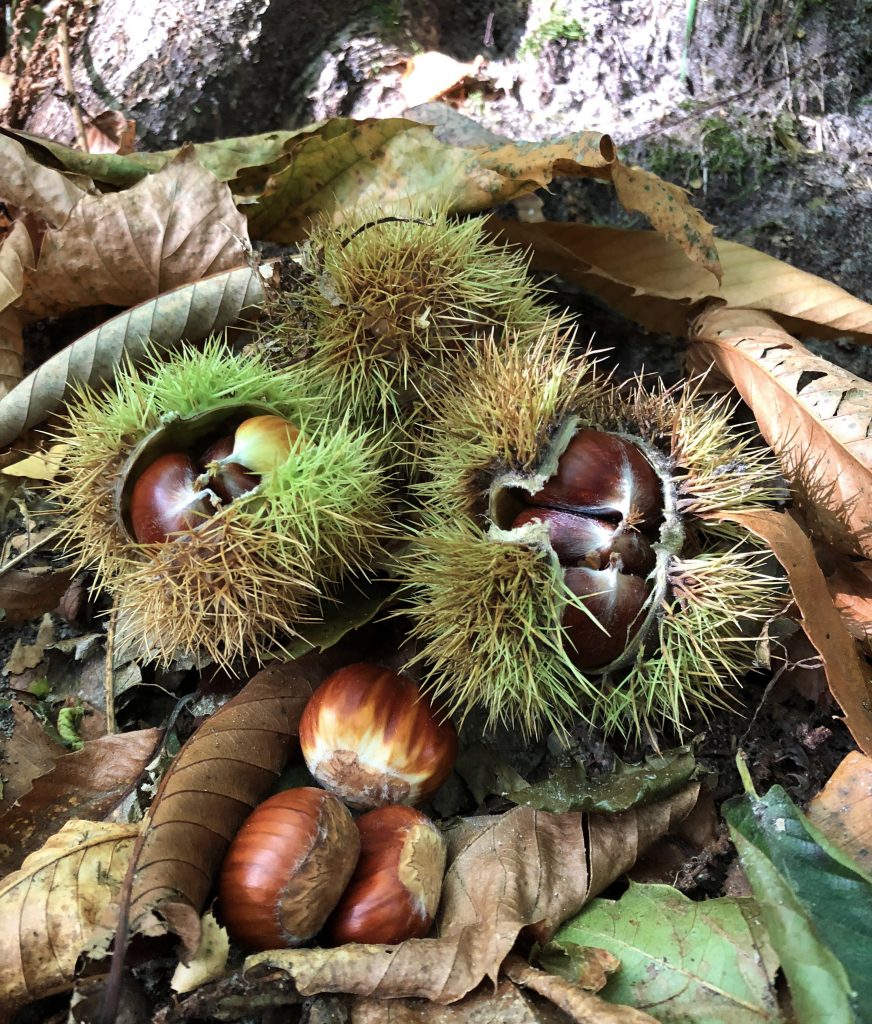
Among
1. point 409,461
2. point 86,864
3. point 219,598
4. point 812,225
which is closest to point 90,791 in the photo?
point 86,864

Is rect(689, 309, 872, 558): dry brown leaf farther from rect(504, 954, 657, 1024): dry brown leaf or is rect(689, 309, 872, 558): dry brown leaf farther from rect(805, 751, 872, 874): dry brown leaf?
rect(504, 954, 657, 1024): dry brown leaf

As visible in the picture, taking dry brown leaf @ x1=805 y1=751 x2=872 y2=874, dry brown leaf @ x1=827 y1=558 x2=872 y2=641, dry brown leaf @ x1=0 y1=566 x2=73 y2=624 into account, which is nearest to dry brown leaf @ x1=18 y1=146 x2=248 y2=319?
dry brown leaf @ x1=0 y1=566 x2=73 y2=624

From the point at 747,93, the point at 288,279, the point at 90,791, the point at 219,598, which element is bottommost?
the point at 90,791

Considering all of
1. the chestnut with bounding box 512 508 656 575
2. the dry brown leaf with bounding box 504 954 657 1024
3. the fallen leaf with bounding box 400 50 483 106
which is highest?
the fallen leaf with bounding box 400 50 483 106

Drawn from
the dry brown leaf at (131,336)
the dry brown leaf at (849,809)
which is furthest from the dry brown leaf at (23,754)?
the dry brown leaf at (849,809)

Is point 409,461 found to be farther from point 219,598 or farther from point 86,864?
point 86,864

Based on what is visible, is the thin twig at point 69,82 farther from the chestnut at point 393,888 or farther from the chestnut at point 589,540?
the chestnut at point 393,888
